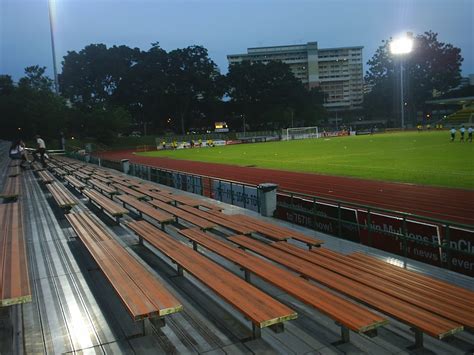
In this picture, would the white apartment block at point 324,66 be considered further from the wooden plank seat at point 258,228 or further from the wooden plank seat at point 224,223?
the wooden plank seat at point 258,228

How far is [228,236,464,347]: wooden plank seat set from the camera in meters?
3.67

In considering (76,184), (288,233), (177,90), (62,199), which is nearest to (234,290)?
(288,233)

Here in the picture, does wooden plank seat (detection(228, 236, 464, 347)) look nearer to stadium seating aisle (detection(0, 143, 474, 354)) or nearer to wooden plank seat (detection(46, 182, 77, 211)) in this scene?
stadium seating aisle (detection(0, 143, 474, 354))

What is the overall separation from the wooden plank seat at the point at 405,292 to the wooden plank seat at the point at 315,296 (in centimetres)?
37

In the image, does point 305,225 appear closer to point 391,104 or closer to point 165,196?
point 165,196

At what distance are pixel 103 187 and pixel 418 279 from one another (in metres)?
10.4

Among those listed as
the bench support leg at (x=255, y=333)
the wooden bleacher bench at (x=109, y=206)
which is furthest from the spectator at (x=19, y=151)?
the bench support leg at (x=255, y=333)

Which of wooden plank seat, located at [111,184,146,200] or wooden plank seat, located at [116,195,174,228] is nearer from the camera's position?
wooden plank seat, located at [116,195,174,228]

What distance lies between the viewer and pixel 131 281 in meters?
5.07

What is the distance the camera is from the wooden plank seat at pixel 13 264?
15.1 feet

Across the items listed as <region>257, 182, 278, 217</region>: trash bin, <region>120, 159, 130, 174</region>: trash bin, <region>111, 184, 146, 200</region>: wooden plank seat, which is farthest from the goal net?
<region>257, 182, 278, 217</region>: trash bin

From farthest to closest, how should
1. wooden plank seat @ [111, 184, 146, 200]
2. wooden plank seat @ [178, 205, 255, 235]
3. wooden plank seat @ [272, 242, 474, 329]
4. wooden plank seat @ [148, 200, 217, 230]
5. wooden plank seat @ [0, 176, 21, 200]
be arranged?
wooden plank seat @ [0, 176, 21, 200] < wooden plank seat @ [111, 184, 146, 200] < wooden plank seat @ [148, 200, 217, 230] < wooden plank seat @ [178, 205, 255, 235] < wooden plank seat @ [272, 242, 474, 329]

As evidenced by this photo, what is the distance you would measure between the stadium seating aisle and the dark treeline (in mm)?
60026

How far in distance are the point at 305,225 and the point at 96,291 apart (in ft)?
16.3
